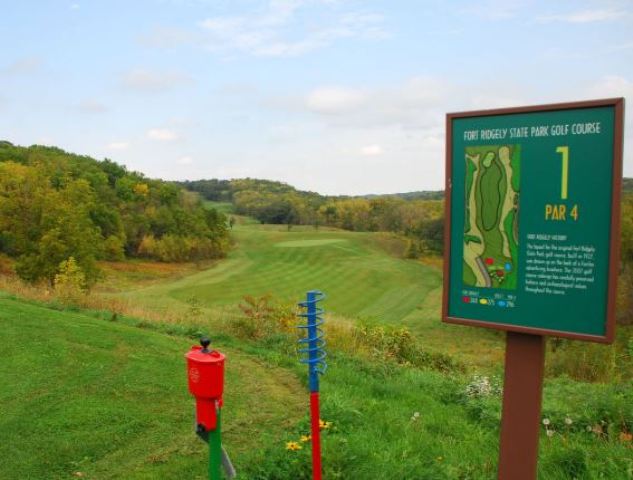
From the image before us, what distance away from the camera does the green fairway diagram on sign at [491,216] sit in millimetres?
3170

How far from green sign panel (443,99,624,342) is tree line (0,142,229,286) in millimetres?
30132

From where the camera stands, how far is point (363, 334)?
11.1m

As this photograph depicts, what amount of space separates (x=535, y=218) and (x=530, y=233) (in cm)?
9

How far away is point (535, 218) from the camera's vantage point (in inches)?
122

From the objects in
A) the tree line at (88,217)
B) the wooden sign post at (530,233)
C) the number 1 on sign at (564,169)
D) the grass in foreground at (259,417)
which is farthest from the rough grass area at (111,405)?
the tree line at (88,217)

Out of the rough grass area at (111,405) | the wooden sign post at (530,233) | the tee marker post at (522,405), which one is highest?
the wooden sign post at (530,233)

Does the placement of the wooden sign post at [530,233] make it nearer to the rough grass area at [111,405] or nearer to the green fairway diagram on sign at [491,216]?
the green fairway diagram on sign at [491,216]

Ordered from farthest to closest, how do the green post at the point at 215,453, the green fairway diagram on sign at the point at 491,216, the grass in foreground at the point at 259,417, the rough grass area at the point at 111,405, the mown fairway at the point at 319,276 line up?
the mown fairway at the point at 319,276, the rough grass area at the point at 111,405, the grass in foreground at the point at 259,417, the green post at the point at 215,453, the green fairway diagram on sign at the point at 491,216

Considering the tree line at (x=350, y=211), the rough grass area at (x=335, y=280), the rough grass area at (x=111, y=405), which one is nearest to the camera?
the rough grass area at (x=111, y=405)

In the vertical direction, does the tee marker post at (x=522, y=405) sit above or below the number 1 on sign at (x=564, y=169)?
below

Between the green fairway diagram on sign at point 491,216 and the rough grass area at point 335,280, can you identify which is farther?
the rough grass area at point 335,280

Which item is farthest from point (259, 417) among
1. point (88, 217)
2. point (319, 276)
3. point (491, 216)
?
point (319, 276)

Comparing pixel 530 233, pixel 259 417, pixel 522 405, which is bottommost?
pixel 259 417

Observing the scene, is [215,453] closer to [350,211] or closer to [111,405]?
[111,405]
